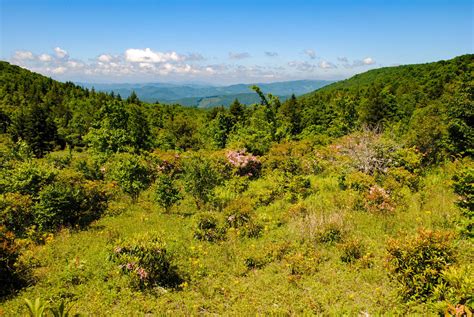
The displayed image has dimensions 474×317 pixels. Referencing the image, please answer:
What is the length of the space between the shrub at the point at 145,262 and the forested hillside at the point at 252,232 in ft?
0.10

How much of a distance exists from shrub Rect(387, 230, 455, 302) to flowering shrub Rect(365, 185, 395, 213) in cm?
467

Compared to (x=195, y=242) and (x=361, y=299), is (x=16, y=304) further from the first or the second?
(x=361, y=299)

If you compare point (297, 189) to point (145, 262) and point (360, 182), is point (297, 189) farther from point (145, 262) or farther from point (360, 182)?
point (145, 262)

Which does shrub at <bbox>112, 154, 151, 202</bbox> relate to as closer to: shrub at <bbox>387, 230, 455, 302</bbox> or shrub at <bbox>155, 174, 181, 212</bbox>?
shrub at <bbox>155, 174, 181, 212</bbox>

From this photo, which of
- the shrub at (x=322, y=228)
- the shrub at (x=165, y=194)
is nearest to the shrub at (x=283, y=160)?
the shrub at (x=322, y=228)

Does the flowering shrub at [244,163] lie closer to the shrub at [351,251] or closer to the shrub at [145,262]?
the shrub at [351,251]

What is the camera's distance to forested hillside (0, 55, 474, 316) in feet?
20.9

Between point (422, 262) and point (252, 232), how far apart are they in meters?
5.18

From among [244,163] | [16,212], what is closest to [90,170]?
[16,212]

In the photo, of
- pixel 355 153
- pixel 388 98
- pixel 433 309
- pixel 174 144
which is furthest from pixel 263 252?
pixel 388 98

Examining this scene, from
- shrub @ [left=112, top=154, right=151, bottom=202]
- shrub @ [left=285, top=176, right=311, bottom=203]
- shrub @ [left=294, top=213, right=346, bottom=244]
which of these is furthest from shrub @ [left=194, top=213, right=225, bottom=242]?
A: shrub @ [left=112, top=154, right=151, bottom=202]

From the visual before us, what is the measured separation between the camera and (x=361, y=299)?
6.41 meters

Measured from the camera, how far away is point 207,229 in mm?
10289

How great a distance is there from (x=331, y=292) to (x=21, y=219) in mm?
10232
